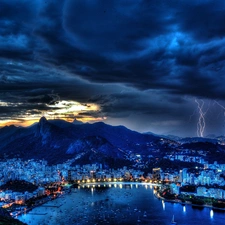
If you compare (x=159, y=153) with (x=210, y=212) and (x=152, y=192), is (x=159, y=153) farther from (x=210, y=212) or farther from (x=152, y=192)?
(x=210, y=212)

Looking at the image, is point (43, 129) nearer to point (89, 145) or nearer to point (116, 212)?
point (89, 145)

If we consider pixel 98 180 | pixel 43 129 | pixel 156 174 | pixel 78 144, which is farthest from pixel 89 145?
pixel 156 174

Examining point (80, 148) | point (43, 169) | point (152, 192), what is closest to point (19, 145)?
point (80, 148)

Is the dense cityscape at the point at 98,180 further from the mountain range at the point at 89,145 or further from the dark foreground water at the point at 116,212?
the mountain range at the point at 89,145

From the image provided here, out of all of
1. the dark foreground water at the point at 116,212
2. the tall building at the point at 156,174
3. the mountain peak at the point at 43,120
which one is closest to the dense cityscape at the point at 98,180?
the tall building at the point at 156,174

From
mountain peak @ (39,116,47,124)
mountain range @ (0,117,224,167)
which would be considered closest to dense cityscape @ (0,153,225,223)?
mountain range @ (0,117,224,167)

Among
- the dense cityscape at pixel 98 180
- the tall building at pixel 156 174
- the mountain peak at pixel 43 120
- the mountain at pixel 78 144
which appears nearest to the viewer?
the dense cityscape at pixel 98 180
